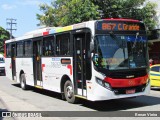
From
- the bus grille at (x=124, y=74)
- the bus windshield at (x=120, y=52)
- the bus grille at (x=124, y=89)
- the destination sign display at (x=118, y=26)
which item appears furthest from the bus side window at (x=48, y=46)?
the bus grille at (x=124, y=89)

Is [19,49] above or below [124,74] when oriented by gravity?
above

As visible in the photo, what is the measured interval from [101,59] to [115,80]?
80 centimetres

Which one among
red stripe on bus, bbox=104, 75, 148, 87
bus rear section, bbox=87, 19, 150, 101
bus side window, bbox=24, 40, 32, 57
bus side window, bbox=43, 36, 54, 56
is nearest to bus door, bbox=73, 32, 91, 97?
bus rear section, bbox=87, 19, 150, 101

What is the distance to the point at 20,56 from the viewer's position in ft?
65.3

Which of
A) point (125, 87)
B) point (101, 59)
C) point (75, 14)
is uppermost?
point (75, 14)

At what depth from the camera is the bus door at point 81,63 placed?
38.3 feet

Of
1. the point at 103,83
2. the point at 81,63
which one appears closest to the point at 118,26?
the point at 81,63

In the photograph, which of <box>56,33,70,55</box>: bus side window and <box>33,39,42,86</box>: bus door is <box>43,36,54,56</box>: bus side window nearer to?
<box>56,33,70,55</box>: bus side window

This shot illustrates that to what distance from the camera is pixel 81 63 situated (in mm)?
12039

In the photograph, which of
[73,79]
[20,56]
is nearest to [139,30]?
[73,79]

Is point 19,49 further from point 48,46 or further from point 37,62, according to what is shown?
point 48,46

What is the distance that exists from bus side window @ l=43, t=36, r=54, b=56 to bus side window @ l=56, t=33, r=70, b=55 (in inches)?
24.8

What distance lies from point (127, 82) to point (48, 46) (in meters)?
5.09

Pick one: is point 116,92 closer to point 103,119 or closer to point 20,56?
point 103,119
